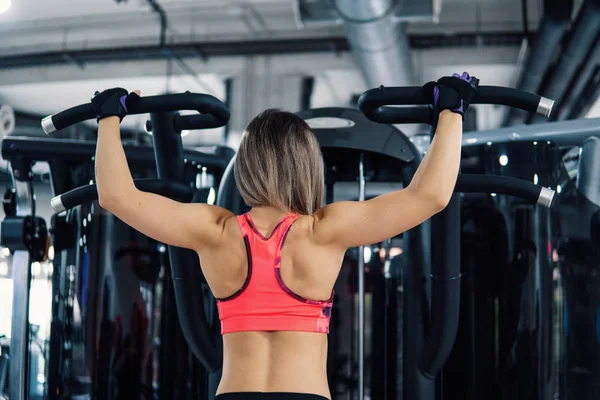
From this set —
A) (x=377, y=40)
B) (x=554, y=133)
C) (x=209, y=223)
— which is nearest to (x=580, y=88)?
(x=377, y=40)

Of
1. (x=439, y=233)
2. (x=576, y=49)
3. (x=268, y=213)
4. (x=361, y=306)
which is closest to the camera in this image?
(x=268, y=213)

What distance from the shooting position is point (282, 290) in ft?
4.05

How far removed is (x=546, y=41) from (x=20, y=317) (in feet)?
13.2

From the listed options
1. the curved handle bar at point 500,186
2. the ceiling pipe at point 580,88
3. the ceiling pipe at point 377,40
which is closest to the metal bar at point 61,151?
the curved handle bar at point 500,186

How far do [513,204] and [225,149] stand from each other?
3.43 ft

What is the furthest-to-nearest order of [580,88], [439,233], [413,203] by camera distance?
[580,88] < [439,233] < [413,203]

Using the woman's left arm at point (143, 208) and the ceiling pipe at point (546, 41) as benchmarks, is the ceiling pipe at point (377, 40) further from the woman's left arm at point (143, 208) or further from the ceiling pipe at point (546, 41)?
the woman's left arm at point (143, 208)

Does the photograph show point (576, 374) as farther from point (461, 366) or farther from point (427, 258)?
point (427, 258)

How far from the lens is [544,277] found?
1.98 m

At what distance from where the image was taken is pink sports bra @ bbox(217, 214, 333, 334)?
1234 millimetres

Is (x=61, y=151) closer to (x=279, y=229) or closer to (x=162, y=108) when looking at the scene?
(x=162, y=108)

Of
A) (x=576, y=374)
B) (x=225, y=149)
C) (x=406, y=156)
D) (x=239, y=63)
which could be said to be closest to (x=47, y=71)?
(x=239, y=63)

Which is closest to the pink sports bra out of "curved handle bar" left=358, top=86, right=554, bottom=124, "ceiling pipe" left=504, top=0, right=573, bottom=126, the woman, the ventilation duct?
the woman

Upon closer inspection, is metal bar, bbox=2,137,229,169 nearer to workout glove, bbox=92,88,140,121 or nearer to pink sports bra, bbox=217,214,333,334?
workout glove, bbox=92,88,140,121
